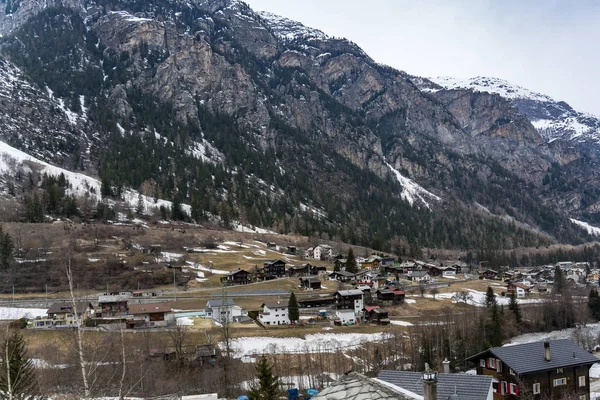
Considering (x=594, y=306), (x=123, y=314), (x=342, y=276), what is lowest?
(x=594, y=306)

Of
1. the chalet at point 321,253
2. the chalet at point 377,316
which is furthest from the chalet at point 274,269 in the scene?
the chalet at point 377,316

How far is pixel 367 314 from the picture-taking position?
8469 cm

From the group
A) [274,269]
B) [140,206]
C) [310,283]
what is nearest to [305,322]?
[310,283]

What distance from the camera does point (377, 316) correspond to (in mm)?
81812

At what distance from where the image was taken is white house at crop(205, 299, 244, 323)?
7469 centimetres

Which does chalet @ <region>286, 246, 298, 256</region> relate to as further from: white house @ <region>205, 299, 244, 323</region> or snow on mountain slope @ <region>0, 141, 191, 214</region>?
white house @ <region>205, 299, 244, 323</region>

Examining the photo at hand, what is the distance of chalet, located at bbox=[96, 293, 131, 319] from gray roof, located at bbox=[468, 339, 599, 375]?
56.9 m

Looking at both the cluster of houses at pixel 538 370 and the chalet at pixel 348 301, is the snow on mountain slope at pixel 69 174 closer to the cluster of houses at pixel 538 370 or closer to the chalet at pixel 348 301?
the chalet at pixel 348 301

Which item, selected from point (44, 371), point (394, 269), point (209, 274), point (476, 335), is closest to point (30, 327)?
point (44, 371)

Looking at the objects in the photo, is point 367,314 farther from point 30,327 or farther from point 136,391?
point 30,327

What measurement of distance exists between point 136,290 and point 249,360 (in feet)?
141

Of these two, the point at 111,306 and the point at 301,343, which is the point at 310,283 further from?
the point at 111,306

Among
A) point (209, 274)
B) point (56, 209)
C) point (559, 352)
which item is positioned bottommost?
point (559, 352)

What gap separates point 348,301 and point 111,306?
4065cm
